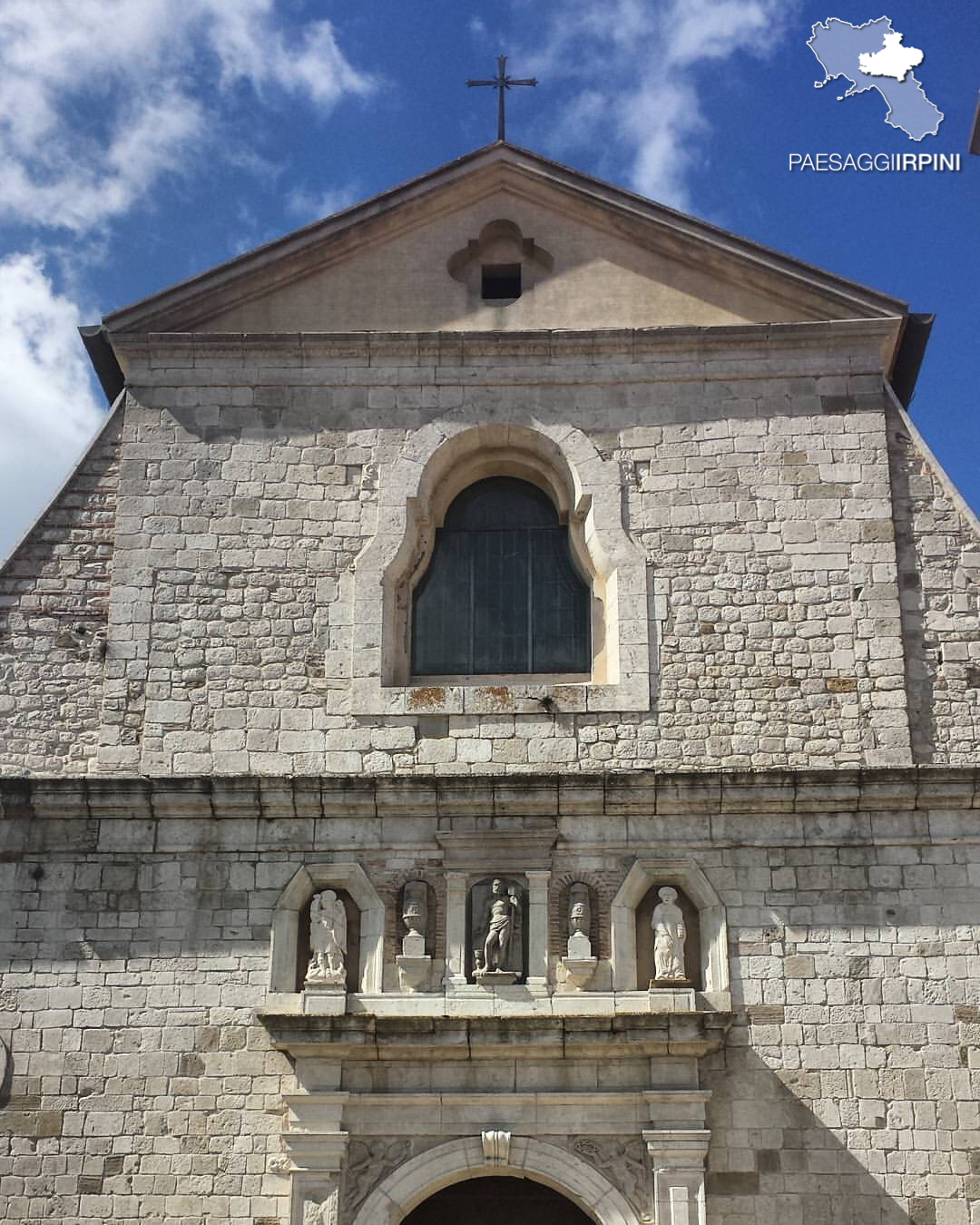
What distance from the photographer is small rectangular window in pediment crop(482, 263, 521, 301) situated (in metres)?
13.2

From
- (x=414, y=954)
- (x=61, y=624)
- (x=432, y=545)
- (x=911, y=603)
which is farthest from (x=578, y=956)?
(x=61, y=624)

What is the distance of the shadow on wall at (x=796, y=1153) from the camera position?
10.2 meters

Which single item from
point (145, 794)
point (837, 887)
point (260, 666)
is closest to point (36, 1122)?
point (145, 794)

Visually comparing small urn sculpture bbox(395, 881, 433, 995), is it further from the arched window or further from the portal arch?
the arched window

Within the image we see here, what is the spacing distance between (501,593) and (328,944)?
289cm

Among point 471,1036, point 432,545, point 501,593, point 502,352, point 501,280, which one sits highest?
point 501,280

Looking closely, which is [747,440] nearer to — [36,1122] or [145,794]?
[145,794]

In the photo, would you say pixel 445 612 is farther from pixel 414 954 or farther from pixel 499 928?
pixel 414 954

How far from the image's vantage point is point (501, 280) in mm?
13266

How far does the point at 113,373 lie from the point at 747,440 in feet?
16.4

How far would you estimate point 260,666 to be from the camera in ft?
38.5

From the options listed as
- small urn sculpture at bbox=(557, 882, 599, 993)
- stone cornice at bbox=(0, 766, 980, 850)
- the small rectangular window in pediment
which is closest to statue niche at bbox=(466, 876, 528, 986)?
small urn sculpture at bbox=(557, 882, 599, 993)

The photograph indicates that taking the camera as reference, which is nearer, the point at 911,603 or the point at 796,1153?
the point at 796,1153

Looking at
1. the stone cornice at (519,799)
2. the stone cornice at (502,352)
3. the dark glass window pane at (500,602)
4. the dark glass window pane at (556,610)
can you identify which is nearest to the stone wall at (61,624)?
the stone cornice at (519,799)
